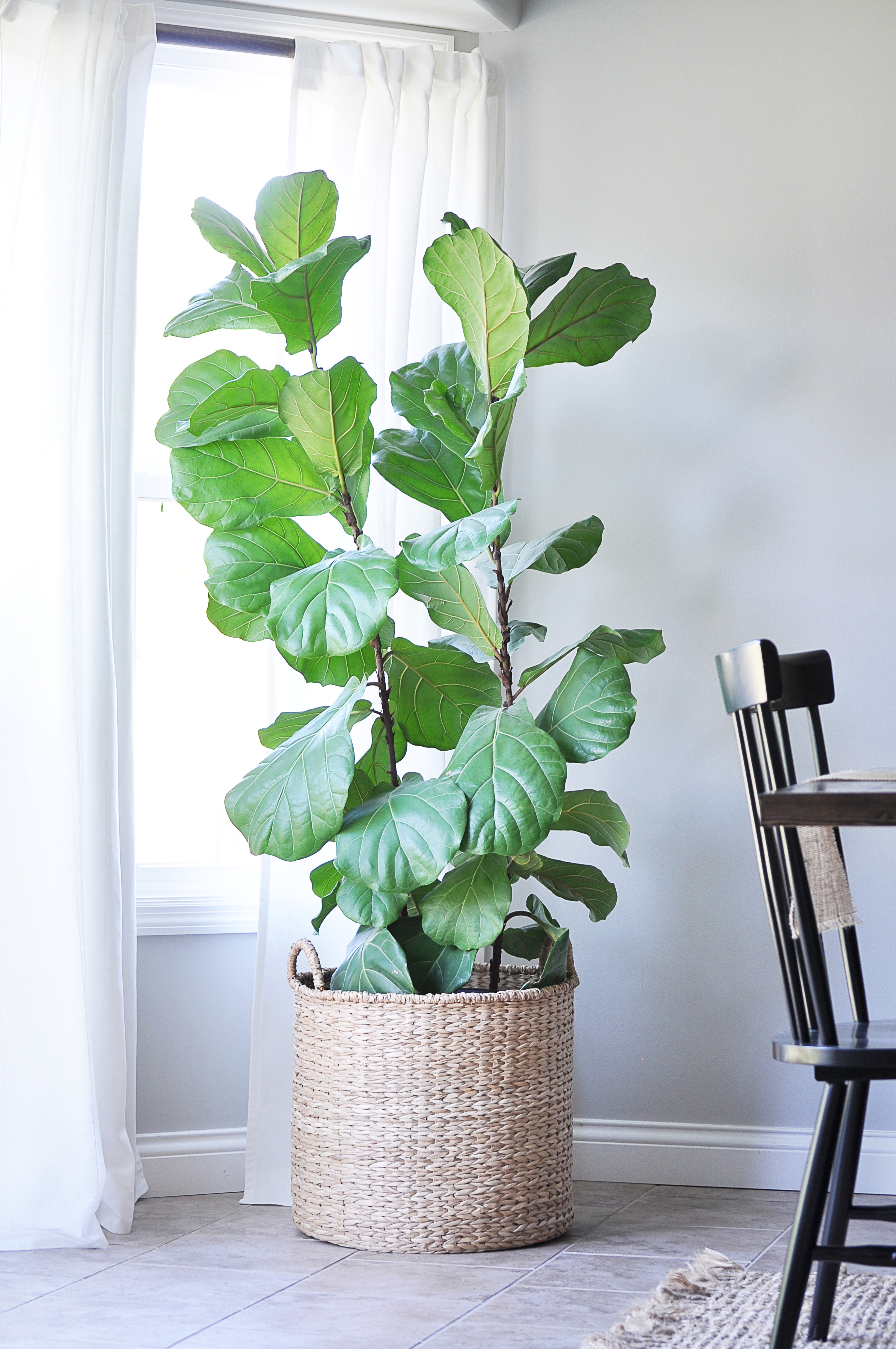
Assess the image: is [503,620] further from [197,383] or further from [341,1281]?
[341,1281]

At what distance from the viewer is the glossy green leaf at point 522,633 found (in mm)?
2254

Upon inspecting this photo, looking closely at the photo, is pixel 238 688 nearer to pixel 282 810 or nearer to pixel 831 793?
pixel 282 810

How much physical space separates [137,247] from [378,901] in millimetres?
1309

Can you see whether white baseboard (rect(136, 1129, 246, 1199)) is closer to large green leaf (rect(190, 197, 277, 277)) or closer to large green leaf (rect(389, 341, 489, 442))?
large green leaf (rect(389, 341, 489, 442))

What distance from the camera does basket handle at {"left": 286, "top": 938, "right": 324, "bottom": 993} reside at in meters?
2.20

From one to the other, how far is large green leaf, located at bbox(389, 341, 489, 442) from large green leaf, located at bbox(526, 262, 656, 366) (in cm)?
12

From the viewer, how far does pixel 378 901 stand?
2066 mm

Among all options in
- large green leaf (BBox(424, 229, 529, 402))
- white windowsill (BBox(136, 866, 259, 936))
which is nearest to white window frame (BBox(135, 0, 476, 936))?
white windowsill (BBox(136, 866, 259, 936))

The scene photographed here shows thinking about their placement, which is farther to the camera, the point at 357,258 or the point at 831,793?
the point at 357,258

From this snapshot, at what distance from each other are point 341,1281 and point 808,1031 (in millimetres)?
899

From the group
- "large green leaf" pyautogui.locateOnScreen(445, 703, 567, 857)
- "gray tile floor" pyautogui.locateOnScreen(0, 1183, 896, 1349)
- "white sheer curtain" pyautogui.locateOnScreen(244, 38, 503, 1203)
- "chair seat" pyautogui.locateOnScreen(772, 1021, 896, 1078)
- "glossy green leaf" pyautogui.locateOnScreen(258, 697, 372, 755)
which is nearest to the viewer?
"chair seat" pyautogui.locateOnScreen(772, 1021, 896, 1078)

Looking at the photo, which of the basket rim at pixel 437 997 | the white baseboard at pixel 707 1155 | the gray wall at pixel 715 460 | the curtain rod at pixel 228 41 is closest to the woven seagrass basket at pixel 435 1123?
the basket rim at pixel 437 997

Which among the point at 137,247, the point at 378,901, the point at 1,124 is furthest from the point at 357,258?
the point at 378,901

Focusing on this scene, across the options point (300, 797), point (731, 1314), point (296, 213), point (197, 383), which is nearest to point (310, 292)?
point (296, 213)
